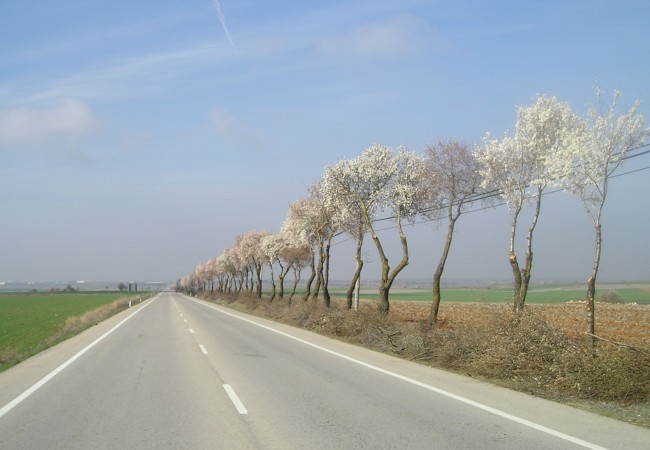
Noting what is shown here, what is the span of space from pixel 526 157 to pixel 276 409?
1186 cm

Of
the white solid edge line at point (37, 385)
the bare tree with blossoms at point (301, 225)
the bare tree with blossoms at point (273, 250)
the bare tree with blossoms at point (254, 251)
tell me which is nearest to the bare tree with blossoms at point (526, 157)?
the white solid edge line at point (37, 385)

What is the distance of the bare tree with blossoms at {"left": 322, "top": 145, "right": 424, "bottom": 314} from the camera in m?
26.6

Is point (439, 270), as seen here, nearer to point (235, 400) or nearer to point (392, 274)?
point (392, 274)

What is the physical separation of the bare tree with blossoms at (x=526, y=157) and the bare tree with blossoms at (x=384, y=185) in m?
7.35

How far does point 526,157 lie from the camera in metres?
17.6

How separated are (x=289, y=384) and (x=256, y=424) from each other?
3.71 meters

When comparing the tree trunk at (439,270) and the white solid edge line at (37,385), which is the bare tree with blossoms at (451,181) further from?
the white solid edge line at (37,385)

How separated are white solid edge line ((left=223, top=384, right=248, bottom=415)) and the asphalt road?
20mm

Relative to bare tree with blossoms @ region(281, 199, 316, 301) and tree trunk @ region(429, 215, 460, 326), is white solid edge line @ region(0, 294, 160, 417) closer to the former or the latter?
tree trunk @ region(429, 215, 460, 326)

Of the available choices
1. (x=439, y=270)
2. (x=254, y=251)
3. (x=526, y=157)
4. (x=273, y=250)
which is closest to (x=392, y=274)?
(x=439, y=270)

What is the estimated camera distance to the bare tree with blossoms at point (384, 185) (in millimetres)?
26625

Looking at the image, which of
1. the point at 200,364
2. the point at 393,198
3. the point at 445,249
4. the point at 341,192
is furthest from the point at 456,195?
the point at 200,364

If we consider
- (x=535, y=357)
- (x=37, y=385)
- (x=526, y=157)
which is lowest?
(x=37, y=385)

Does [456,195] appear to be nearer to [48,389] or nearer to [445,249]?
[445,249]
